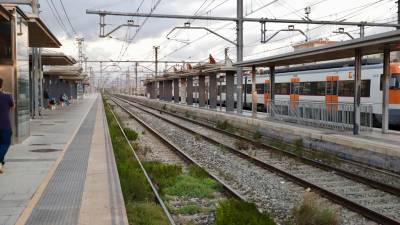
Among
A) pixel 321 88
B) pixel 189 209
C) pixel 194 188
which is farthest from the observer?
pixel 321 88

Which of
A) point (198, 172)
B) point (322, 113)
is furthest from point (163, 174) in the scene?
point (322, 113)

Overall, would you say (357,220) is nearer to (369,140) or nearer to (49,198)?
(49,198)

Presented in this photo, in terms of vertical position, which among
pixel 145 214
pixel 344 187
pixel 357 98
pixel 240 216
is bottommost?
pixel 344 187

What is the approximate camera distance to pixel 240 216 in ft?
22.6

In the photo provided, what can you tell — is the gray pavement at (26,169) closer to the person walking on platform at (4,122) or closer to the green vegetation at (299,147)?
the person walking on platform at (4,122)

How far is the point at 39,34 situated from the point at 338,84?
14.4 metres

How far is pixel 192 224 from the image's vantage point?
7812 mm

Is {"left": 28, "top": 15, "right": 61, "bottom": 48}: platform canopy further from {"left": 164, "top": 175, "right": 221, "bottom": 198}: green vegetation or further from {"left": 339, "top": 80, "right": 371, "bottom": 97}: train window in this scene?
{"left": 339, "top": 80, "right": 371, "bottom": 97}: train window

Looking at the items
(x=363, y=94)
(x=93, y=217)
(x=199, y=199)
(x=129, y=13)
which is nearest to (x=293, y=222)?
(x=199, y=199)

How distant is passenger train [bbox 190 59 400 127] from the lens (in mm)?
22406

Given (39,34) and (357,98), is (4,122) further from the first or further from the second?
(357,98)

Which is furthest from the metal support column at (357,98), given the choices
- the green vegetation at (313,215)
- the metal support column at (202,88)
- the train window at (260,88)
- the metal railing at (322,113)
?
the metal support column at (202,88)

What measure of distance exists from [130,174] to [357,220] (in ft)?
15.0

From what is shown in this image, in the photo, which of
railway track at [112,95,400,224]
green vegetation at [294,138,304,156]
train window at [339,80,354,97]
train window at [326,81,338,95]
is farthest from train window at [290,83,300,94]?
railway track at [112,95,400,224]
